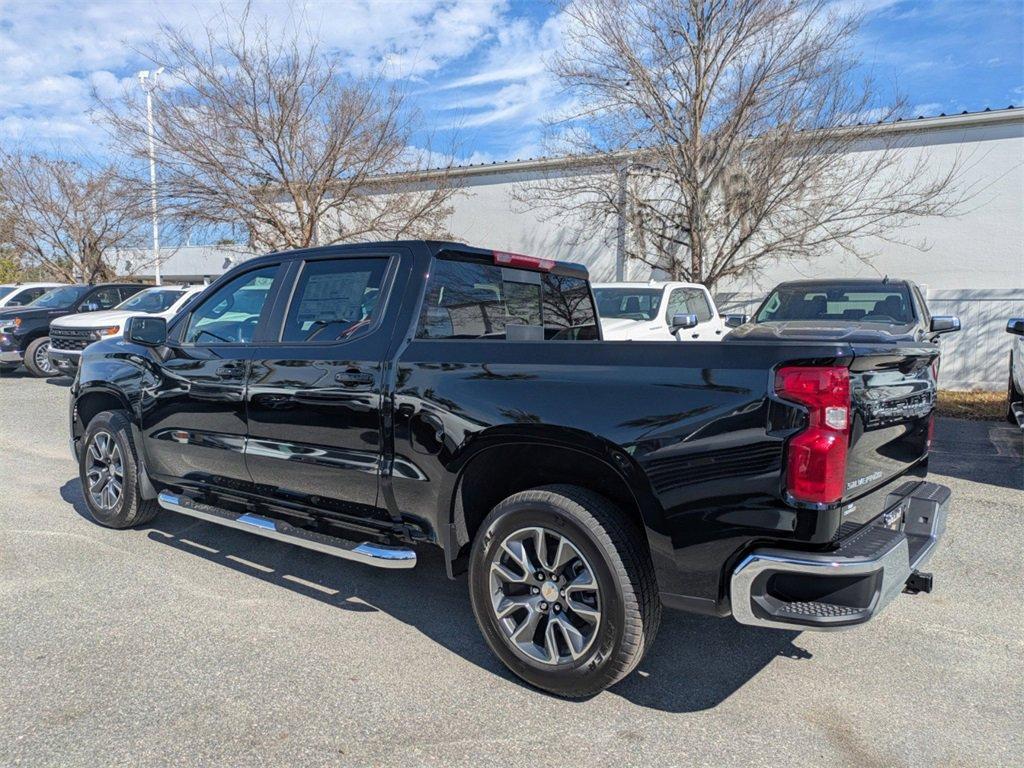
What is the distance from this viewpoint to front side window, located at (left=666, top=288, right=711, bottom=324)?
34.5 feet

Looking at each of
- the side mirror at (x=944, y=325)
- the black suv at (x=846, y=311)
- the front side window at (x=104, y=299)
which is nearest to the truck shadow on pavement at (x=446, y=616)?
the black suv at (x=846, y=311)

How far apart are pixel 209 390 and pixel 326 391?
106 cm

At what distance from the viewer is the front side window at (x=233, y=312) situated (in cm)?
444

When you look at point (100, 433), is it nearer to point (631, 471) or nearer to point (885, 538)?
point (631, 471)

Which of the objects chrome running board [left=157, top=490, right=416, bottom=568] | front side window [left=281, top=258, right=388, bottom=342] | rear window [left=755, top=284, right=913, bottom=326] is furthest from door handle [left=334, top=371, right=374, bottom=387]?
rear window [left=755, top=284, right=913, bottom=326]

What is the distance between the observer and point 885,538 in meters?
2.87

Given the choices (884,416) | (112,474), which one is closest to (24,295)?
(112,474)

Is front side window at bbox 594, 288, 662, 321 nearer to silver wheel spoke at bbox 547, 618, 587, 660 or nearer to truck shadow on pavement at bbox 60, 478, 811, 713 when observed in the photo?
truck shadow on pavement at bbox 60, 478, 811, 713

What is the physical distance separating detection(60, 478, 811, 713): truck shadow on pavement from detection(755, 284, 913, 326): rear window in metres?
6.24

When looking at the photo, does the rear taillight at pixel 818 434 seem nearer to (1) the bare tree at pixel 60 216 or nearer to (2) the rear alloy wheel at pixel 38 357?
(2) the rear alloy wheel at pixel 38 357

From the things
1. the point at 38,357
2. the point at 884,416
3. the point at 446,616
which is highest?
the point at 884,416

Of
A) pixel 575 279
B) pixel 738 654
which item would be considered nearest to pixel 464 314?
pixel 575 279

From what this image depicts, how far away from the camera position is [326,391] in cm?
383

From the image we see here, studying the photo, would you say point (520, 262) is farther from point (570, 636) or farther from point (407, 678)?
point (407, 678)
